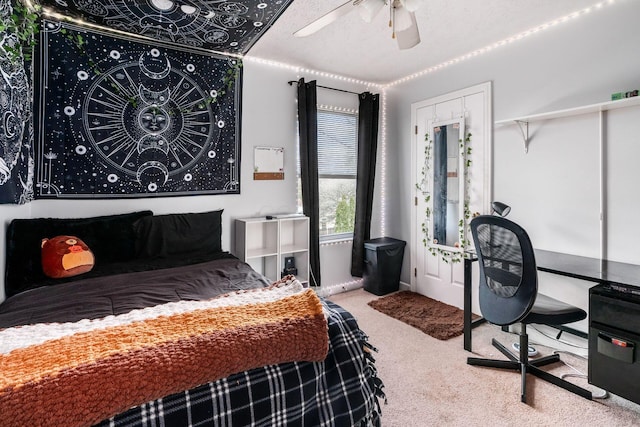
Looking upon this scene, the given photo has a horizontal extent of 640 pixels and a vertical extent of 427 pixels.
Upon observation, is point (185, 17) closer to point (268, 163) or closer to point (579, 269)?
point (268, 163)

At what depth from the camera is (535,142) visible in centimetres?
284

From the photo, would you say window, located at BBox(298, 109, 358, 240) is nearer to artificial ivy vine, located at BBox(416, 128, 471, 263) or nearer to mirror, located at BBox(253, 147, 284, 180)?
mirror, located at BBox(253, 147, 284, 180)

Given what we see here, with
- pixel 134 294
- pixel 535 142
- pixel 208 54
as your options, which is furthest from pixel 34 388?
pixel 535 142

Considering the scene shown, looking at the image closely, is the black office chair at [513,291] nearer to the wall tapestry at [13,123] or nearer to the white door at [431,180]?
the white door at [431,180]

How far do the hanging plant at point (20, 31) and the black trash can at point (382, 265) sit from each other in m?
3.38

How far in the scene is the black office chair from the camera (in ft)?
6.65

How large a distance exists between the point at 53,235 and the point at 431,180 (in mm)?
3434

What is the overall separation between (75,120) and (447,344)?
11.1ft

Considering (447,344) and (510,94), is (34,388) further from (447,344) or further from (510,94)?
(510,94)

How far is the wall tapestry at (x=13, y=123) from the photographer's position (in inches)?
71.7

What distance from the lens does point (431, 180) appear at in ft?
12.4

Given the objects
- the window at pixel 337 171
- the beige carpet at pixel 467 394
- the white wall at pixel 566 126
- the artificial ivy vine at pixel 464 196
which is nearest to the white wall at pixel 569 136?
the white wall at pixel 566 126

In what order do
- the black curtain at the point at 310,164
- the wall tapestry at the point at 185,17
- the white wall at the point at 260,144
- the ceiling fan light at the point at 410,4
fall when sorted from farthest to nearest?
the black curtain at the point at 310,164
the white wall at the point at 260,144
the wall tapestry at the point at 185,17
the ceiling fan light at the point at 410,4

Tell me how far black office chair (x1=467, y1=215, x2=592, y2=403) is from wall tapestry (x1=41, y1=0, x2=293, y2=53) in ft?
6.82
